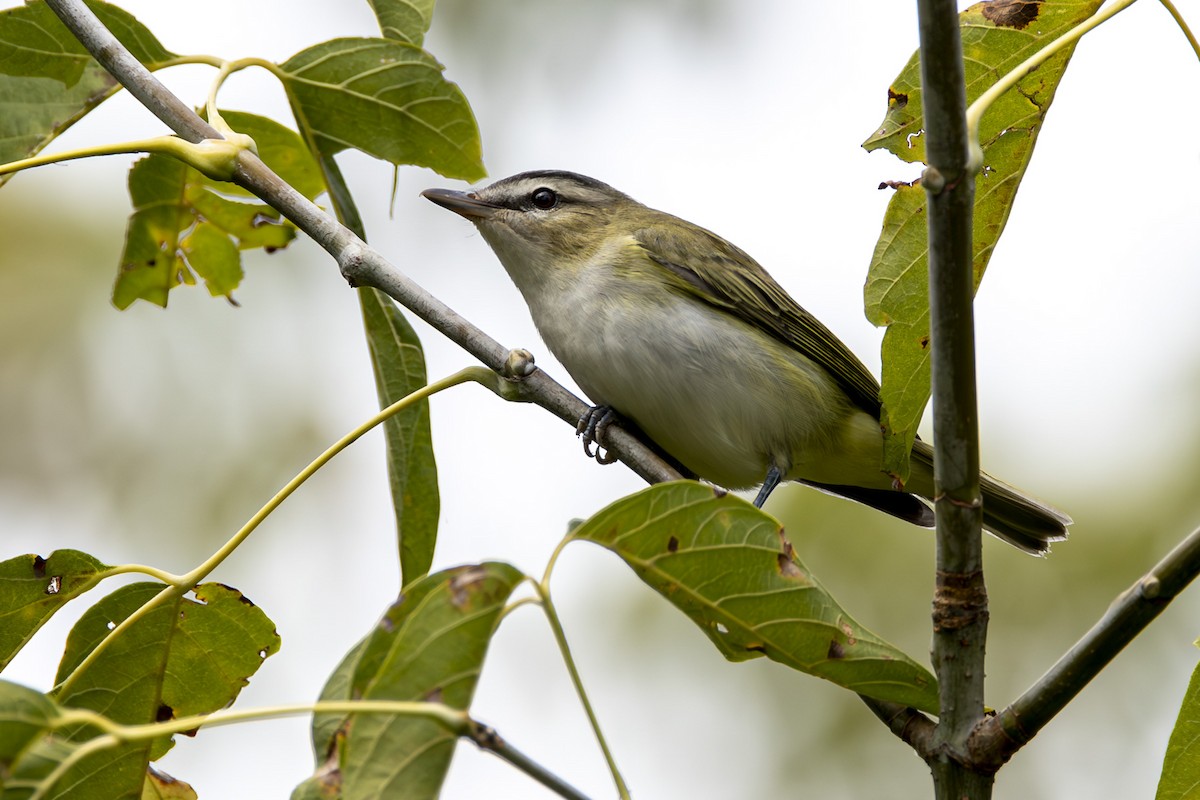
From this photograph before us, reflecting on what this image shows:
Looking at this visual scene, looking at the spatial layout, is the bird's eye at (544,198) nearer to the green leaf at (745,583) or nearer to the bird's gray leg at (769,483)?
the bird's gray leg at (769,483)

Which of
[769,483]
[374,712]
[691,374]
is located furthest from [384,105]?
[769,483]

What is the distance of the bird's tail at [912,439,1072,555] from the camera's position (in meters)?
4.65

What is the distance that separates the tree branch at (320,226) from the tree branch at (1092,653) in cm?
121

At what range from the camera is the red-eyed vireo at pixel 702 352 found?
4.04 metres

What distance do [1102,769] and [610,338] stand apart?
13.8ft

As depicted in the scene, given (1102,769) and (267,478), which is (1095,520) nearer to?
(1102,769)

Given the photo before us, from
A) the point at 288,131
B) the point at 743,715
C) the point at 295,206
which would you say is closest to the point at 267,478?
the point at 743,715

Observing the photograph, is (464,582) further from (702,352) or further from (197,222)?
(702,352)

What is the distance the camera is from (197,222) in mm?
3602

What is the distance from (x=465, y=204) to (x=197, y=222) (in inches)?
48.8

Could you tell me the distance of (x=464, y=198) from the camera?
465cm

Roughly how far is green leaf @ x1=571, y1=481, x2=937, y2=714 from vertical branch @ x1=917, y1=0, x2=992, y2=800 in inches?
3.3

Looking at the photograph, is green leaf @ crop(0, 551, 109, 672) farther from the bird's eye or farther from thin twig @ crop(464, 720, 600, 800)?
the bird's eye

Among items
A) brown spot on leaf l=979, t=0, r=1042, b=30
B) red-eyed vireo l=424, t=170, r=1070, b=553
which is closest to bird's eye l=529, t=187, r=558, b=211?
red-eyed vireo l=424, t=170, r=1070, b=553
